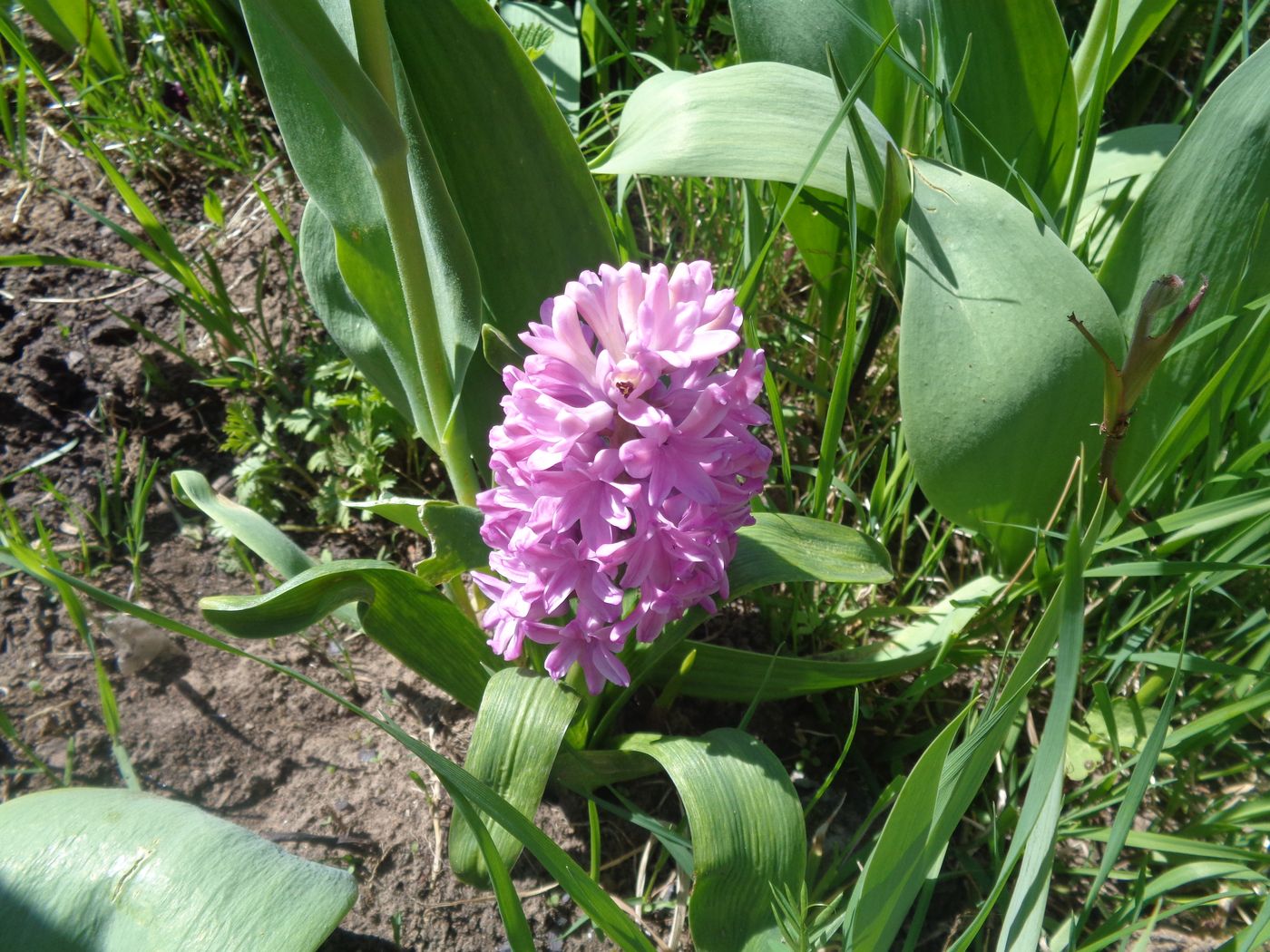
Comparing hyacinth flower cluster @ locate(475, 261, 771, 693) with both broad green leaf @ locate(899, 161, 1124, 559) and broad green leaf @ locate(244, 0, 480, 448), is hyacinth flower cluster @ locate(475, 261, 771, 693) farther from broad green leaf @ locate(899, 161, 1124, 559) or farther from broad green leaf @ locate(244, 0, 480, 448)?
broad green leaf @ locate(899, 161, 1124, 559)

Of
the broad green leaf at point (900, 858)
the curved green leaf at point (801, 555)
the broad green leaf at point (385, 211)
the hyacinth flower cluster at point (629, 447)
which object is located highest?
the broad green leaf at point (385, 211)

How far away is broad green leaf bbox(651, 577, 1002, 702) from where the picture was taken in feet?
4.04

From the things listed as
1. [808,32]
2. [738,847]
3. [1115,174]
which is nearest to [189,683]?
[738,847]

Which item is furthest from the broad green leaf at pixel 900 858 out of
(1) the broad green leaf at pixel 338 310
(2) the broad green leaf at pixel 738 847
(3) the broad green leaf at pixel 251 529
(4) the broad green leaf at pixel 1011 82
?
(4) the broad green leaf at pixel 1011 82

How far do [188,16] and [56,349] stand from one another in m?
0.94

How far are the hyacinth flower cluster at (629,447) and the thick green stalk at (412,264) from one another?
0.78ft

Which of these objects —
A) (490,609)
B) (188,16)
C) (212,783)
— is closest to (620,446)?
(490,609)

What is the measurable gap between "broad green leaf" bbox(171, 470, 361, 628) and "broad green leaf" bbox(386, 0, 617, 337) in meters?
0.43

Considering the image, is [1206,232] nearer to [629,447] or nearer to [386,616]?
[629,447]

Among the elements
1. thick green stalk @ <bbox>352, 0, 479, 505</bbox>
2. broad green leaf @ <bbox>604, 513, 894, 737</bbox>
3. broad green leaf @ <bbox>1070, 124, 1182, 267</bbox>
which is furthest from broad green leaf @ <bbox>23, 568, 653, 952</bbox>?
broad green leaf @ <bbox>1070, 124, 1182, 267</bbox>

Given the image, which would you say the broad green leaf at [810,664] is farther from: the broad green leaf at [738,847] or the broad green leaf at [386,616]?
the broad green leaf at [386,616]

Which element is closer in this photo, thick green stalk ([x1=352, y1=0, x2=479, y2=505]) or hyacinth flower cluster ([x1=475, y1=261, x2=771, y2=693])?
hyacinth flower cluster ([x1=475, y1=261, x2=771, y2=693])

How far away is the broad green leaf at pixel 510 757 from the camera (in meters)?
1.08

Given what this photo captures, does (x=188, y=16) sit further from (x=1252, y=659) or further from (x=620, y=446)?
(x=1252, y=659)
